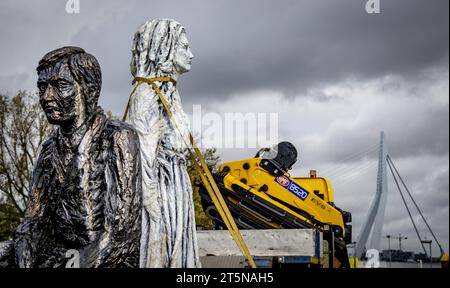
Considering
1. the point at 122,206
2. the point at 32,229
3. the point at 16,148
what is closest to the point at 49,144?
the point at 32,229

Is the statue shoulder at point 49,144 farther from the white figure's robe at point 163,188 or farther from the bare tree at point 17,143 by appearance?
the bare tree at point 17,143

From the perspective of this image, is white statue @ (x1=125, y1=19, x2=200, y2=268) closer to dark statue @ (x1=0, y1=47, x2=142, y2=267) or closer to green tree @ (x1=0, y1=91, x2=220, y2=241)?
dark statue @ (x1=0, y1=47, x2=142, y2=267)

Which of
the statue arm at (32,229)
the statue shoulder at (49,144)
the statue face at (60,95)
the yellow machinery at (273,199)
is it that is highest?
the yellow machinery at (273,199)

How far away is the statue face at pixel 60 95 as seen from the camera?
3.42 metres

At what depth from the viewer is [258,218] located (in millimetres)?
12312

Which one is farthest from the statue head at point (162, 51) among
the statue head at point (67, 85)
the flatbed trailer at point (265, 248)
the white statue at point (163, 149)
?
the flatbed trailer at point (265, 248)

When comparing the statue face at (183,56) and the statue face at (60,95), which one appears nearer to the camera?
the statue face at (60,95)

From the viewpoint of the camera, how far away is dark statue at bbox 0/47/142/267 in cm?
329

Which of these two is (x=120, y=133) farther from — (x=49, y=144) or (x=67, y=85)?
(x=49, y=144)

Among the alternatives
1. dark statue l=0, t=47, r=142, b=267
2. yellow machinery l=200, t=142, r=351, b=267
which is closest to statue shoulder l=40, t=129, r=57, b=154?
dark statue l=0, t=47, r=142, b=267

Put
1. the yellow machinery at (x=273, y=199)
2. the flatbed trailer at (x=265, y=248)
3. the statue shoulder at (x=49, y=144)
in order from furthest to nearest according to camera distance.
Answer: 1. the yellow machinery at (x=273, y=199)
2. the flatbed trailer at (x=265, y=248)
3. the statue shoulder at (x=49, y=144)
